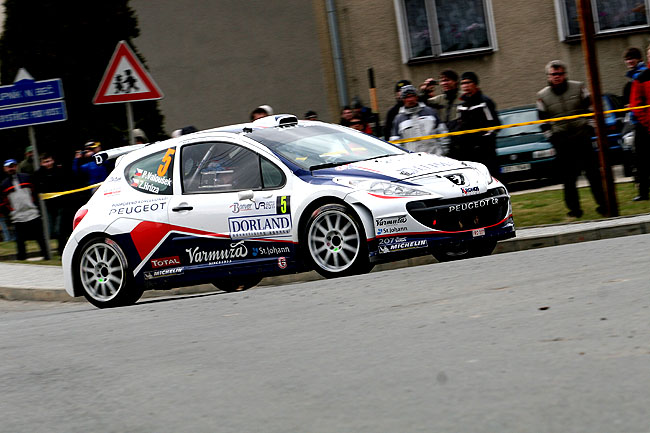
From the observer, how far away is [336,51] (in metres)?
23.9

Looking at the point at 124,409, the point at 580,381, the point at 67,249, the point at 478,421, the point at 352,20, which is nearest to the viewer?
the point at 478,421

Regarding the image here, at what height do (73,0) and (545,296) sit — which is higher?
(73,0)

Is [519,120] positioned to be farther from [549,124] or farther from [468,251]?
[468,251]

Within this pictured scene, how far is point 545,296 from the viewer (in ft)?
24.8

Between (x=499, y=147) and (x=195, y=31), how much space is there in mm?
11100

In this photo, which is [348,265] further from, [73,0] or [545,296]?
[73,0]

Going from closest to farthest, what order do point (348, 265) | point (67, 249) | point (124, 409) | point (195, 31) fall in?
1. point (124, 409)
2. point (348, 265)
3. point (67, 249)
4. point (195, 31)

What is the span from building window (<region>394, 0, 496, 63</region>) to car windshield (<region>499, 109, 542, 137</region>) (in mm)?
3604

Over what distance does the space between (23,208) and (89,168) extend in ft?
5.01

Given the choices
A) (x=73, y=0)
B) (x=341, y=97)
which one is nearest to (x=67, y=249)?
(x=73, y=0)

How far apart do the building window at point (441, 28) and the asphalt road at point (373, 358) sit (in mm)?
14483

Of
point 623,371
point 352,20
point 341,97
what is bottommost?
point 623,371

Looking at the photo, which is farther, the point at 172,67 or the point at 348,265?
the point at 172,67

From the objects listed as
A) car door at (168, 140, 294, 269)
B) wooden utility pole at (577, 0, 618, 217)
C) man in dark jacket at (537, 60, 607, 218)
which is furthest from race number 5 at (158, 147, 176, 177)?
man in dark jacket at (537, 60, 607, 218)
